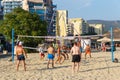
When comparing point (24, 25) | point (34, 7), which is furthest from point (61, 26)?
point (24, 25)

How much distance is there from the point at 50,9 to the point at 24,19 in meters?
90.7

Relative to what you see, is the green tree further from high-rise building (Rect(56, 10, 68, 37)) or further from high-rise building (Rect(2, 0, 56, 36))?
high-rise building (Rect(2, 0, 56, 36))

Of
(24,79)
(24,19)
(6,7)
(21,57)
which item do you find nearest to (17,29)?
(24,19)

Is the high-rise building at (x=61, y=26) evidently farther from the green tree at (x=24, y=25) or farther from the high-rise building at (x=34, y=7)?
the green tree at (x=24, y=25)

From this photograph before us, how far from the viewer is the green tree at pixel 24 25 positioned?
3650 cm

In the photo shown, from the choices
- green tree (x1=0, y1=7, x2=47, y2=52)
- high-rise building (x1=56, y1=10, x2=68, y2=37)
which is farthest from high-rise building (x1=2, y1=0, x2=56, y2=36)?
green tree (x1=0, y1=7, x2=47, y2=52)

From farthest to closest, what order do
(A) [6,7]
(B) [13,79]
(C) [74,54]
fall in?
1. (A) [6,7]
2. (C) [74,54]
3. (B) [13,79]

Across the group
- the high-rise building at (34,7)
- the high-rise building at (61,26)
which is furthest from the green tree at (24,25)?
the high-rise building at (34,7)

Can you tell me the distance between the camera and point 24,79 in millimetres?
13203

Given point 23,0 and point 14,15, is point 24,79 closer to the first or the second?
point 14,15

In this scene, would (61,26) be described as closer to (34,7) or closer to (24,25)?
(34,7)

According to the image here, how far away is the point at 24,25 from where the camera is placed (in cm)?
3703

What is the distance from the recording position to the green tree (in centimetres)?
3650

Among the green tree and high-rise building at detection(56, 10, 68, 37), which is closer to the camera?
the green tree
